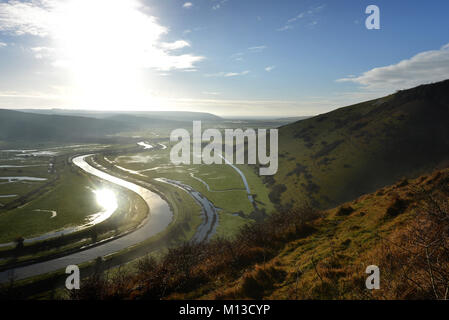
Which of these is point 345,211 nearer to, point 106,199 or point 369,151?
point 369,151

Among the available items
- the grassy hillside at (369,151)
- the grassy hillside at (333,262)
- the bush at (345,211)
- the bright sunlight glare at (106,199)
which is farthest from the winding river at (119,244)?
the bush at (345,211)

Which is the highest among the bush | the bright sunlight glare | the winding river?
the bush

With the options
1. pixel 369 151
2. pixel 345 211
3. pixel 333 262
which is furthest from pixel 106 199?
pixel 369 151

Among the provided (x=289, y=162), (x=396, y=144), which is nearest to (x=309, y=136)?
(x=289, y=162)

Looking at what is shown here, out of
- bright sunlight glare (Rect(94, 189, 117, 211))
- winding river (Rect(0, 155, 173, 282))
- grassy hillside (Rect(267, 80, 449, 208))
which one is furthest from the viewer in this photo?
bright sunlight glare (Rect(94, 189, 117, 211))

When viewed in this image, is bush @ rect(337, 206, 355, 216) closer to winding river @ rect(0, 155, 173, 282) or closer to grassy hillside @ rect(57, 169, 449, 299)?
grassy hillside @ rect(57, 169, 449, 299)

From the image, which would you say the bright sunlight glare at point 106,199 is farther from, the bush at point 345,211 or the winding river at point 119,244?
the bush at point 345,211

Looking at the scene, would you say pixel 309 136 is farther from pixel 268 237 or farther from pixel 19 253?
pixel 19 253

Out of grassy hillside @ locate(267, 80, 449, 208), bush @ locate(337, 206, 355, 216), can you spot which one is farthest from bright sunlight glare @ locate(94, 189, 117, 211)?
bush @ locate(337, 206, 355, 216)
